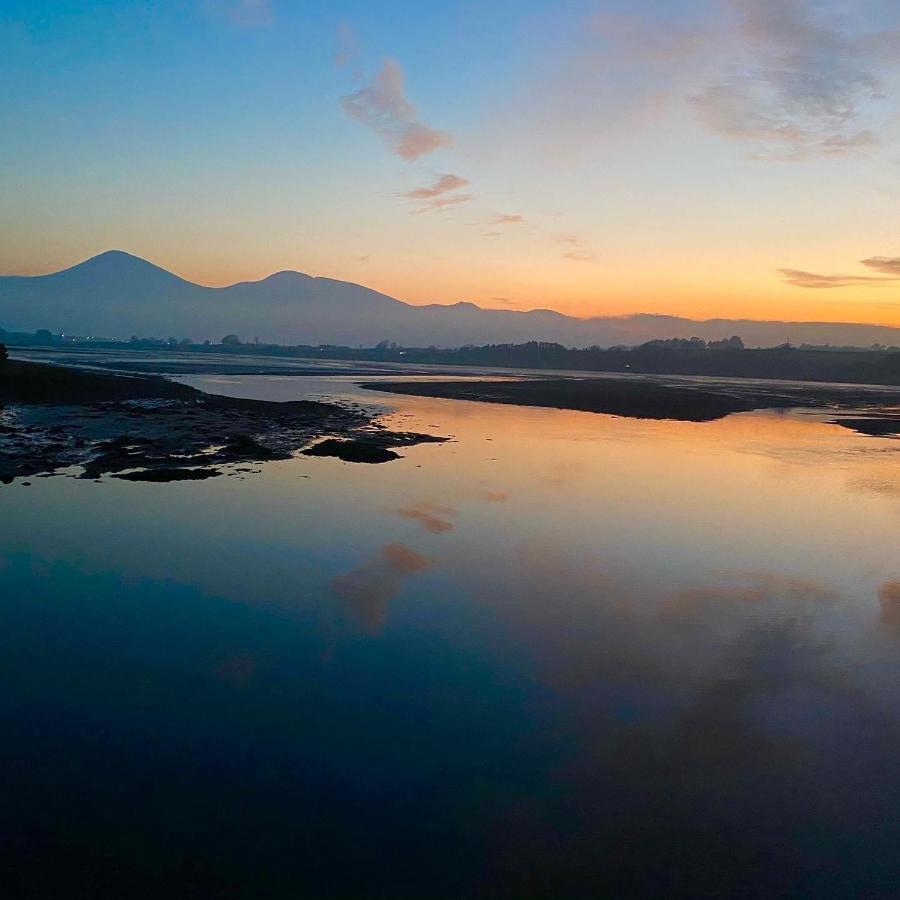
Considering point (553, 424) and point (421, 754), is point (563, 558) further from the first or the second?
point (553, 424)

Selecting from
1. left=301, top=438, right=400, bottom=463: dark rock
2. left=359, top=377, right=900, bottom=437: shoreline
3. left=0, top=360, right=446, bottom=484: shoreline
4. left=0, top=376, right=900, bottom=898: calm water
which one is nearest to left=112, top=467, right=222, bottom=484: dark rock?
left=0, top=360, right=446, bottom=484: shoreline

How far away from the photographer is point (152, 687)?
964 centimetres

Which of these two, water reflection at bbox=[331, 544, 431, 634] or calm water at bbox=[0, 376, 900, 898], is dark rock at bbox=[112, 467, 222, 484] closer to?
calm water at bbox=[0, 376, 900, 898]

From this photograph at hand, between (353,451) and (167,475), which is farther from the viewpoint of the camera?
(353,451)

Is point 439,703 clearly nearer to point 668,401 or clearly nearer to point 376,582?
A: point 376,582

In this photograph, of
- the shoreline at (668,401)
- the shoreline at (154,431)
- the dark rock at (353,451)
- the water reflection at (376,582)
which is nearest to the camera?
the water reflection at (376,582)

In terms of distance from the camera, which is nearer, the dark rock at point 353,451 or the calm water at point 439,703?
the calm water at point 439,703

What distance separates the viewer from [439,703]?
31.7 feet

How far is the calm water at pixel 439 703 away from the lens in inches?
263

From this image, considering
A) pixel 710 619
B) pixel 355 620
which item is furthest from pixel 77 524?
pixel 710 619

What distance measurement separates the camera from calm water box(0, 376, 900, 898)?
21.9 feet

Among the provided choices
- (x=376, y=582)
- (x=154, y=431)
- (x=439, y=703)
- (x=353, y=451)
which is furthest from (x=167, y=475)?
(x=439, y=703)

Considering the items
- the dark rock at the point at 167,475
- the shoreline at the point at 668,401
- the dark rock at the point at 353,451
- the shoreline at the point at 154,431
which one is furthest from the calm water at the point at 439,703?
the shoreline at the point at 668,401

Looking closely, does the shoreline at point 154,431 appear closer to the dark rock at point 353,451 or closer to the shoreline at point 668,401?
the dark rock at point 353,451
